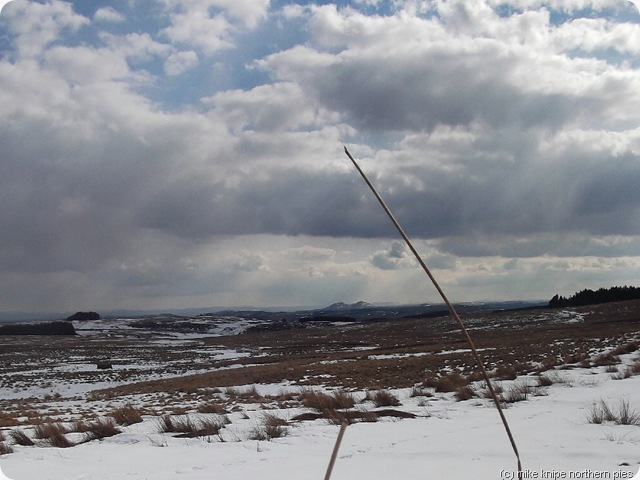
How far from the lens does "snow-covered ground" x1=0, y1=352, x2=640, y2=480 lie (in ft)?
14.3

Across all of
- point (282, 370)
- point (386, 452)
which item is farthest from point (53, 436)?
point (282, 370)

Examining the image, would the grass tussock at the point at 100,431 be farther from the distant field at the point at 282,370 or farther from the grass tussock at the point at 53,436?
the distant field at the point at 282,370

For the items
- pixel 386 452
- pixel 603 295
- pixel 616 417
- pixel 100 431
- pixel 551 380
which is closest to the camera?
pixel 386 452

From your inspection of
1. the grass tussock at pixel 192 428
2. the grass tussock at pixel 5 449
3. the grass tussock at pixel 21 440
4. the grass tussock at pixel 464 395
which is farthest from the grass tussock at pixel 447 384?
the grass tussock at pixel 5 449

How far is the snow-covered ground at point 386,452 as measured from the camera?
4355 mm

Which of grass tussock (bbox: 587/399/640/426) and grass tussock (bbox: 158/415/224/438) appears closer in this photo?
grass tussock (bbox: 587/399/640/426)

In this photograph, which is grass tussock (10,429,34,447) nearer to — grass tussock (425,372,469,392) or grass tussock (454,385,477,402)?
grass tussock (454,385,477,402)

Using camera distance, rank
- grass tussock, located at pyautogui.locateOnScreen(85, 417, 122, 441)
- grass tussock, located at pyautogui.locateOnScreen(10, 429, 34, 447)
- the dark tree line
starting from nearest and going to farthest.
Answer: grass tussock, located at pyautogui.locateOnScreen(10, 429, 34, 447) < grass tussock, located at pyautogui.locateOnScreen(85, 417, 122, 441) < the dark tree line

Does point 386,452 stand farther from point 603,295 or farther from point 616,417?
point 603,295

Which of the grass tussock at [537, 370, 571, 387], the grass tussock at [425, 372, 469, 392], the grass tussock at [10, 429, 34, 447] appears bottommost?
the grass tussock at [425, 372, 469, 392]

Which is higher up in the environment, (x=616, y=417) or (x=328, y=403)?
(x=616, y=417)

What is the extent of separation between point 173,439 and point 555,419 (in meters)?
4.96

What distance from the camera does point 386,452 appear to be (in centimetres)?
525

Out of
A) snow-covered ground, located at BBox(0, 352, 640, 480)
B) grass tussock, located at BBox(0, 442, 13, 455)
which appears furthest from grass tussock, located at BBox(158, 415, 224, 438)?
grass tussock, located at BBox(0, 442, 13, 455)
